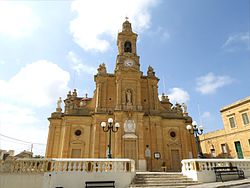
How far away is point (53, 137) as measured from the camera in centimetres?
2356

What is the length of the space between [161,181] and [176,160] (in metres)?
11.9

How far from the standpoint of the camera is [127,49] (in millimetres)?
29047

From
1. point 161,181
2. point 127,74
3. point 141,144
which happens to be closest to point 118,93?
point 127,74

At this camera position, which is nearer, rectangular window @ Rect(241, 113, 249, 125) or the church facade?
the church facade

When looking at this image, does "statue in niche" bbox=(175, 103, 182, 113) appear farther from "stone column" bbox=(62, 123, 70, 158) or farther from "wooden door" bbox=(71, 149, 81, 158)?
"stone column" bbox=(62, 123, 70, 158)

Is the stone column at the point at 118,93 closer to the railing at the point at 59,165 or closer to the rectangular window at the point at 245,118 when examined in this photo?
the railing at the point at 59,165

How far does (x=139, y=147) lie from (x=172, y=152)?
4.95 metres

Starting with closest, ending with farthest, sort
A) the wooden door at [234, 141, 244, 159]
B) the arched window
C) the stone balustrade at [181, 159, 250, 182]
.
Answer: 1. the stone balustrade at [181, 159, 250, 182]
2. the wooden door at [234, 141, 244, 159]
3. the arched window

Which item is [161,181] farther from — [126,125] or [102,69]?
[102,69]

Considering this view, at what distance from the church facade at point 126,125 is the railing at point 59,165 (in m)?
9.12

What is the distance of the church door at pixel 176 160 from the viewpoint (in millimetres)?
22375

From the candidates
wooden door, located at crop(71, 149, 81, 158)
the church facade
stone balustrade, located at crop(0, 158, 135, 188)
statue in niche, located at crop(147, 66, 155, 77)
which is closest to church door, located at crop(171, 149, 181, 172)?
the church facade

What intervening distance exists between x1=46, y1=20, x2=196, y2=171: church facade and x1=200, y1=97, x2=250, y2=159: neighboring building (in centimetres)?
657

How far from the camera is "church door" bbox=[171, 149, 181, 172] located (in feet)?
73.4
